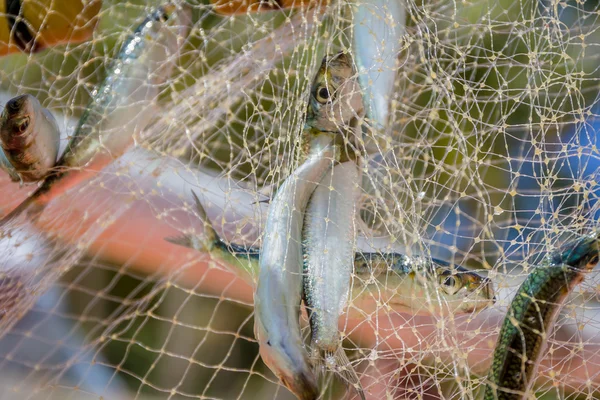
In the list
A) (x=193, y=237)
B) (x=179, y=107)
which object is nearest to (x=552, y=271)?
(x=193, y=237)

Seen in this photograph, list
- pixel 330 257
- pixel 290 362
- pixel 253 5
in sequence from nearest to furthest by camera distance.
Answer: pixel 290 362, pixel 330 257, pixel 253 5

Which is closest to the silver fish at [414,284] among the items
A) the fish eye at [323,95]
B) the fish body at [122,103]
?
the fish eye at [323,95]

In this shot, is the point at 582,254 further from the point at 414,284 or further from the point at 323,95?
the point at 323,95

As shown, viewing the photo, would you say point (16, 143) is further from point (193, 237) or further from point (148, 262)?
point (148, 262)

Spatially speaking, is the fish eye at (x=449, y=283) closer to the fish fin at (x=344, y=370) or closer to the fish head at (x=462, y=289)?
the fish head at (x=462, y=289)

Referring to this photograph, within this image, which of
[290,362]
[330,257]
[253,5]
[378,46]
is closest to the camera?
[290,362]

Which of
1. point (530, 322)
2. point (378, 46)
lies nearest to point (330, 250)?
point (530, 322)

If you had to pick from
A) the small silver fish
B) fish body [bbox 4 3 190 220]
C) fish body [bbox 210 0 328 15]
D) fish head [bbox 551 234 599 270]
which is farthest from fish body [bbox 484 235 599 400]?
fish body [bbox 4 3 190 220]
